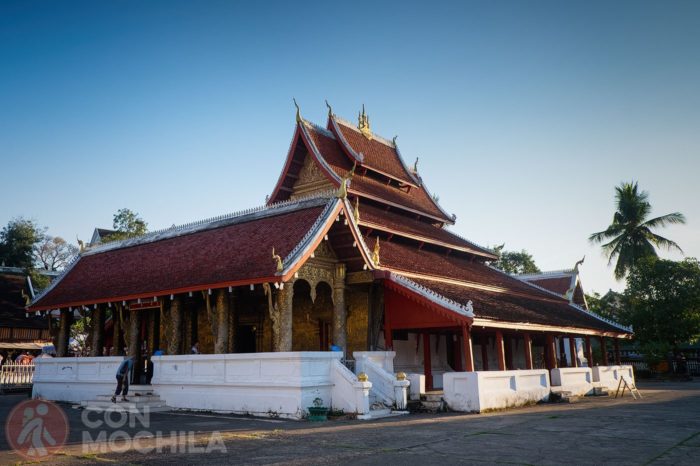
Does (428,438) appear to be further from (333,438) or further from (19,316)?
(19,316)

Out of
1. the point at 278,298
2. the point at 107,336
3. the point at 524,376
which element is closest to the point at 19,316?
the point at 107,336

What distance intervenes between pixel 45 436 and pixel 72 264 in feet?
48.6

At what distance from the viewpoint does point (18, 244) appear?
184ft

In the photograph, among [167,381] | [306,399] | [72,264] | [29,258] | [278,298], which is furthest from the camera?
[29,258]

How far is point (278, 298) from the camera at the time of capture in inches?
595

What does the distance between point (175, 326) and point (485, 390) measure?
→ 9768mm

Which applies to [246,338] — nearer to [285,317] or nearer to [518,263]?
[285,317]

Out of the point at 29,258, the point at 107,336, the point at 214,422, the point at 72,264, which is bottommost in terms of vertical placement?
the point at 214,422

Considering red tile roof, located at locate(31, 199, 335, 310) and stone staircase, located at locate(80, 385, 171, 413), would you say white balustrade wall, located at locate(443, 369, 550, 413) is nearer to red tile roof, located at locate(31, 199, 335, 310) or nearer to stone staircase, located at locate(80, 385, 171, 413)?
red tile roof, located at locate(31, 199, 335, 310)

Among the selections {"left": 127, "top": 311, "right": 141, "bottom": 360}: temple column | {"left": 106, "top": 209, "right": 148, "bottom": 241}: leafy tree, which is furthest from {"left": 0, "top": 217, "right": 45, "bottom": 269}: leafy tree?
{"left": 127, "top": 311, "right": 141, "bottom": 360}: temple column

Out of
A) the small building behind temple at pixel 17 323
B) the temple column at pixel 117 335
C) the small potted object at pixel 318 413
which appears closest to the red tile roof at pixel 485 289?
the small potted object at pixel 318 413

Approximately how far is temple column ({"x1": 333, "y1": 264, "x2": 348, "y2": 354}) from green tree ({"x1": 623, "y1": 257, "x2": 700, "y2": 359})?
22726mm

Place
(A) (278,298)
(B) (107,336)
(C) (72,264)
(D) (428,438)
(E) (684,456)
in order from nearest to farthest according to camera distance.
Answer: (E) (684,456)
(D) (428,438)
(A) (278,298)
(C) (72,264)
(B) (107,336)

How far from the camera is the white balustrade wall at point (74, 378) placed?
18.1 m
